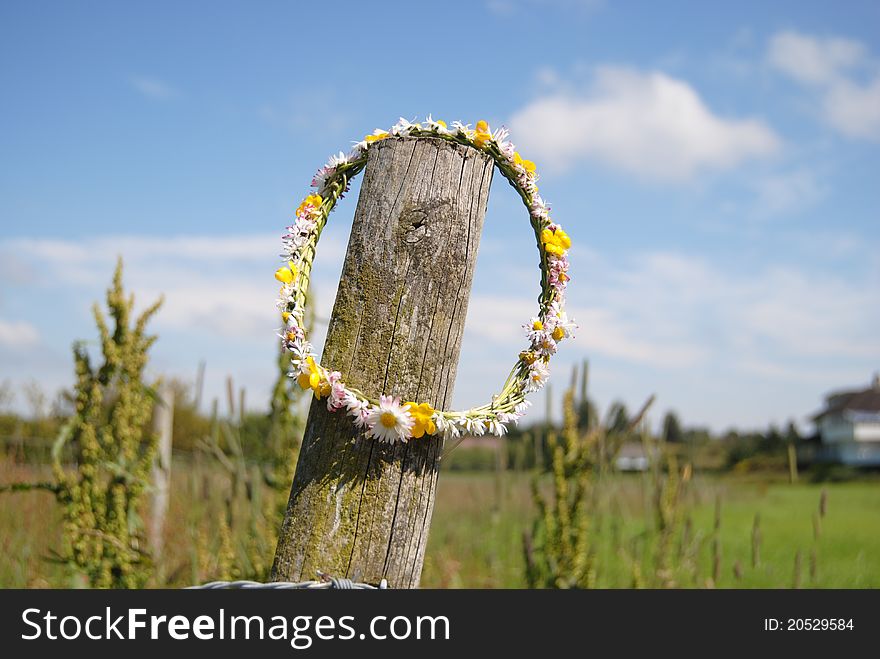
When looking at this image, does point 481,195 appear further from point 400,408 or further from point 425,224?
point 400,408

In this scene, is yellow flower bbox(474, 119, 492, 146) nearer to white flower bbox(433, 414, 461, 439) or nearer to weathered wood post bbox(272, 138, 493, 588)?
weathered wood post bbox(272, 138, 493, 588)

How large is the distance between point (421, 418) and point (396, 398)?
0.10m

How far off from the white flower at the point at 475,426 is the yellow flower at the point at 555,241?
0.59 metres

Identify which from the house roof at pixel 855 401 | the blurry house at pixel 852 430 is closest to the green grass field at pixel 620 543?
the blurry house at pixel 852 430

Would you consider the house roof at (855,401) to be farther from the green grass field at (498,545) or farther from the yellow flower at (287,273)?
the yellow flower at (287,273)

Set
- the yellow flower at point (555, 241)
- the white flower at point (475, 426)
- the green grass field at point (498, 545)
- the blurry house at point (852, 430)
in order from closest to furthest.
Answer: the white flower at point (475, 426)
the yellow flower at point (555, 241)
the green grass field at point (498, 545)
the blurry house at point (852, 430)

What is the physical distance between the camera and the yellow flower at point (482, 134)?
215cm

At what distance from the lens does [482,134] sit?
2.16 meters

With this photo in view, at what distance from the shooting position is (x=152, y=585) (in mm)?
4234

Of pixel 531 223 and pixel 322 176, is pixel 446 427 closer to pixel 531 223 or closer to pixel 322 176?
pixel 531 223

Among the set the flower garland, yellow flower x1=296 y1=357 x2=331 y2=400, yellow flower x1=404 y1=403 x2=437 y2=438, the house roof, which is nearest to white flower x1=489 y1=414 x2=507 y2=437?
the flower garland

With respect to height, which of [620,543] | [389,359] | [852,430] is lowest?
[620,543]

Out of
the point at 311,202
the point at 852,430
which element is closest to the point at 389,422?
the point at 311,202
